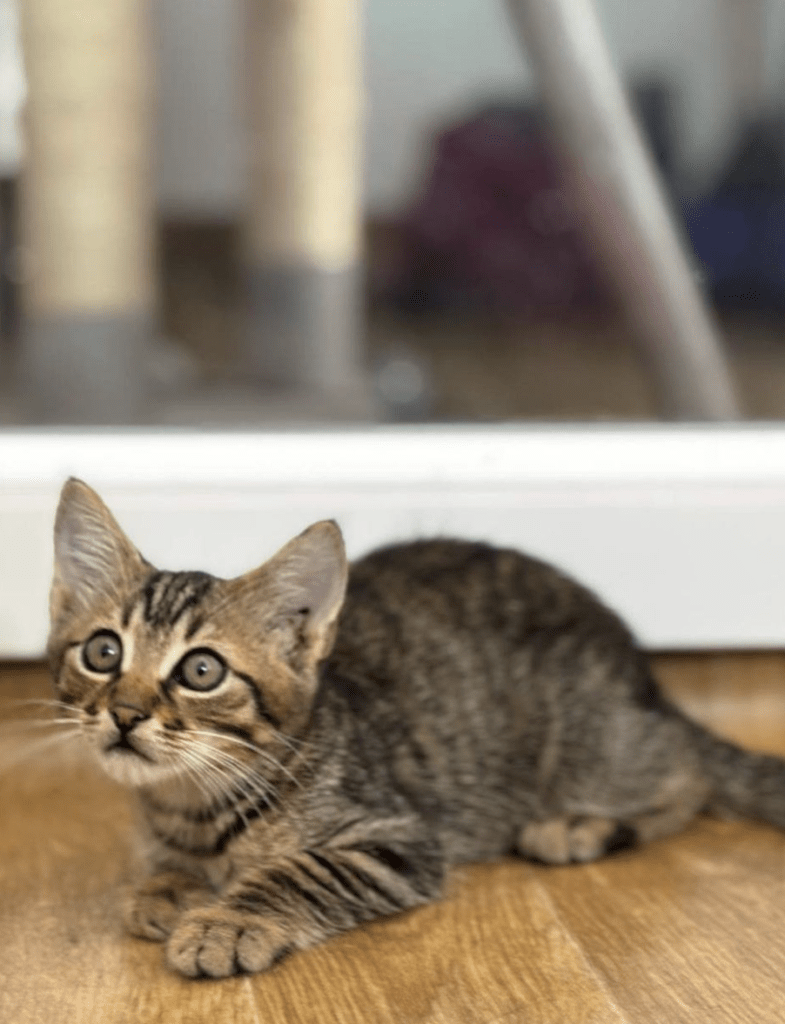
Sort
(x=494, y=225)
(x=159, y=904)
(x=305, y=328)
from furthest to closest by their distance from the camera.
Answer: (x=494, y=225) < (x=305, y=328) < (x=159, y=904)

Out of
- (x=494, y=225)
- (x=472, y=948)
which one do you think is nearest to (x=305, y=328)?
(x=494, y=225)

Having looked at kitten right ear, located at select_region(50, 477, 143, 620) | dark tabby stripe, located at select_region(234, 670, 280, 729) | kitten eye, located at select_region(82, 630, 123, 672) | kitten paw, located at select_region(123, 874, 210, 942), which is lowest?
kitten paw, located at select_region(123, 874, 210, 942)

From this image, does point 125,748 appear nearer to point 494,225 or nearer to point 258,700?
point 258,700

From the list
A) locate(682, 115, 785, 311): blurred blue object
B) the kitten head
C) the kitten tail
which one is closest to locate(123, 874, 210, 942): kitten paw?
the kitten head

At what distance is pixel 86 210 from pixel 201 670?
0.77 meters

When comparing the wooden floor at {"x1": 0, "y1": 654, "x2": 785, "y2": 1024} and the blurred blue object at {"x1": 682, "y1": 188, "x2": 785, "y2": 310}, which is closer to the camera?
the wooden floor at {"x1": 0, "y1": 654, "x2": 785, "y2": 1024}

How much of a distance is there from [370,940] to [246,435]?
715 millimetres

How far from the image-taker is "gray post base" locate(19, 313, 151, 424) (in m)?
1.79

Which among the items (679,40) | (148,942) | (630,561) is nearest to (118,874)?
(148,942)

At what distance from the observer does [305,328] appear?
2146mm

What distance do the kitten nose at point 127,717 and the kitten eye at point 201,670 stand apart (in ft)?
0.15

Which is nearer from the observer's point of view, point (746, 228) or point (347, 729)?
point (347, 729)

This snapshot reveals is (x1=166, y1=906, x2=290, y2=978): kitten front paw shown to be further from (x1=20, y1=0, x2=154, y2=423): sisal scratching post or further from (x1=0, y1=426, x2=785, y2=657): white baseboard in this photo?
(x1=20, y1=0, x2=154, y2=423): sisal scratching post

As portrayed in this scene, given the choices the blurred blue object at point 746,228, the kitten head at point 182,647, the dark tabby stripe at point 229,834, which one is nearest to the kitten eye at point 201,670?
the kitten head at point 182,647
